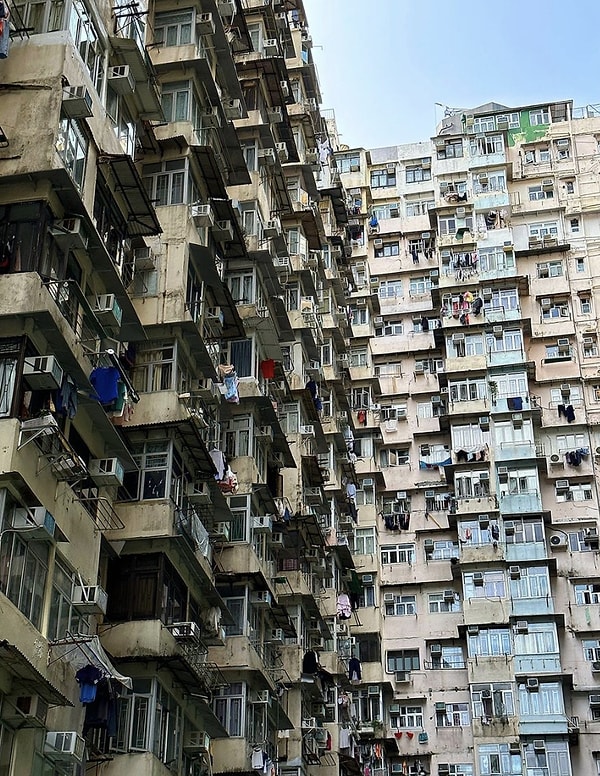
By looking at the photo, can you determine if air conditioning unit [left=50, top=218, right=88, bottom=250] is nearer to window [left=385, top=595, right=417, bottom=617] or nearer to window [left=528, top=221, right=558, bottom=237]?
window [left=385, top=595, right=417, bottom=617]

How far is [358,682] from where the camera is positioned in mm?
32812

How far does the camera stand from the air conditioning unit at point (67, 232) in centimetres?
1428

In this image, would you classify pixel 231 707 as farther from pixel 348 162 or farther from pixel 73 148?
pixel 348 162

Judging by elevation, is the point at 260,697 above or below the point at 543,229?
below

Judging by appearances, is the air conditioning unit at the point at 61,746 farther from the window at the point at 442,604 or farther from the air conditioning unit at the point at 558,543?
the air conditioning unit at the point at 558,543

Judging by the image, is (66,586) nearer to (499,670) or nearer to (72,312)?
(72,312)

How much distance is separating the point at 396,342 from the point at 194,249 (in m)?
22.5

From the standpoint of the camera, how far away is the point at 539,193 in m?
42.1

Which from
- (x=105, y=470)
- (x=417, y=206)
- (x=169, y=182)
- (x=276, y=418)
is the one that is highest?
(x=417, y=206)

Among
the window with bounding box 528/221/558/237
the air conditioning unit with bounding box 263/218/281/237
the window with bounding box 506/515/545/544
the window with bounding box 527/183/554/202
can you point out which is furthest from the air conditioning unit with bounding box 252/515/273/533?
the window with bounding box 527/183/554/202

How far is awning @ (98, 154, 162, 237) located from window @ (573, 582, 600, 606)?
21.6m

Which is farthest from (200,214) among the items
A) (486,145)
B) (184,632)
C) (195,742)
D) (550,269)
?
(486,145)

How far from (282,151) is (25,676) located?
18.9 metres

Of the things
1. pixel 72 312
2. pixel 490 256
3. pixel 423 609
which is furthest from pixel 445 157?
pixel 72 312
